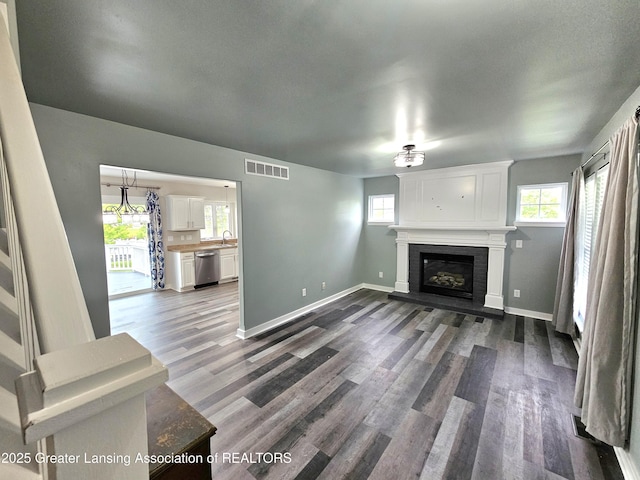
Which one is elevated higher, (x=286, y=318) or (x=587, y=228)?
(x=587, y=228)

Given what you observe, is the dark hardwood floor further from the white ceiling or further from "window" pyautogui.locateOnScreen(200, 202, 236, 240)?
"window" pyautogui.locateOnScreen(200, 202, 236, 240)

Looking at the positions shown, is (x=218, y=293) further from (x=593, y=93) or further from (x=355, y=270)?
(x=593, y=93)

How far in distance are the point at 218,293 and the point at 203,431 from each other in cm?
513

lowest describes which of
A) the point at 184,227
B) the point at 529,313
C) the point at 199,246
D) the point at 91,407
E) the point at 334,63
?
the point at 529,313

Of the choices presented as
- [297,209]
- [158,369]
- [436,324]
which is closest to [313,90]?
[158,369]

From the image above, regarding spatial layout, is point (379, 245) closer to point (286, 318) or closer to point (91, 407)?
point (286, 318)

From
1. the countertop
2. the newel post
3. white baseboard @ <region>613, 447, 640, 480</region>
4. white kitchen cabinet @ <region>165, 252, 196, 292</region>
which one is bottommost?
white baseboard @ <region>613, 447, 640, 480</region>

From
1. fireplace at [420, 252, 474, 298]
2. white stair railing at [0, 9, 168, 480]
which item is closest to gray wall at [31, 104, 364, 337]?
fireplace at [420, 252, 474, 298]

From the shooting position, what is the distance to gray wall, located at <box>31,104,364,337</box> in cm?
217

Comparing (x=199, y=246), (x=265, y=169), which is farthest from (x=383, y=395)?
(x=199, y=246)

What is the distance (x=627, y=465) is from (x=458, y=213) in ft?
11.9

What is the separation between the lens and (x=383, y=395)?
8.13 feet

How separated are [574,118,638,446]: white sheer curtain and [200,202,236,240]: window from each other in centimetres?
705

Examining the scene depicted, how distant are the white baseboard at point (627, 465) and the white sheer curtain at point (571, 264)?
200 cm
